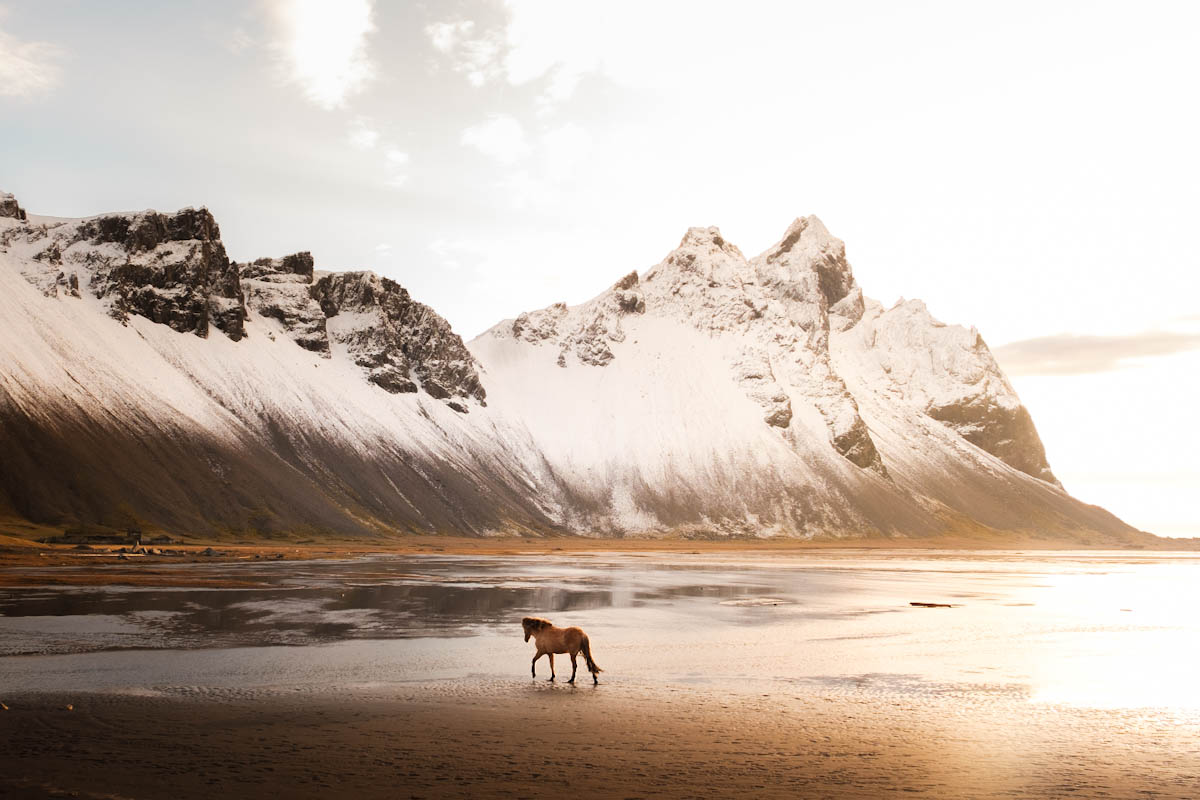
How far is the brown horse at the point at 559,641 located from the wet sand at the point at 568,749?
221cm

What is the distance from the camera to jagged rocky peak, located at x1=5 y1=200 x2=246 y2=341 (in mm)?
172875

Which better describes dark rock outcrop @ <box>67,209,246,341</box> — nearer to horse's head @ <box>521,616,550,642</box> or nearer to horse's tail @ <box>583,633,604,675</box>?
horse's head @ <box>521,616,550,642</box>

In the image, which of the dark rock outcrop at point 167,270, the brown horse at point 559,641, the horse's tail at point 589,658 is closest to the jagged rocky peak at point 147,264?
the dark rock outcrop at point 167,270

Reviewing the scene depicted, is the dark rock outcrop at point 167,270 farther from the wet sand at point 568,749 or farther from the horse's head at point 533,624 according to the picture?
the wet sand at point 568,749

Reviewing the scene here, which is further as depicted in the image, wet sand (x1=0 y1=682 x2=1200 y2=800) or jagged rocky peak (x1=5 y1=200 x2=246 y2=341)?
jagged rocky peak (x1=5 y1=200 x2=246 y2=341)

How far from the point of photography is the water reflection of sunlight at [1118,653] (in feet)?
75.9

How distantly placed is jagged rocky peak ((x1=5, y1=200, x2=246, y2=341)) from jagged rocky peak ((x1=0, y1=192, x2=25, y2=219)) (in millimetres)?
4117

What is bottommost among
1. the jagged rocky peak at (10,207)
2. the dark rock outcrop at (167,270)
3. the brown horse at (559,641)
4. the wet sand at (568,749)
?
the wet sand at (568,749)

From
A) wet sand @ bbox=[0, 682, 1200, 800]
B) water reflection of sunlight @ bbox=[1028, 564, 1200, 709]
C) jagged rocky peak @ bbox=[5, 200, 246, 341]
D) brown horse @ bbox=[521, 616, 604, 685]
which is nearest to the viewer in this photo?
wet sand @ bbox=[0, 682, 1200, 800]

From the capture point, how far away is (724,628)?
1463 inches

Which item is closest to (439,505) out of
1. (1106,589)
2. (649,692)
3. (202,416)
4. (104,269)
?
(202,416)

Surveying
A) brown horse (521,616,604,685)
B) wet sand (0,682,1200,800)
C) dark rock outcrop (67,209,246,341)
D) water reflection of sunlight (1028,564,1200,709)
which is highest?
dark rock outcrop (67,209,246,341)

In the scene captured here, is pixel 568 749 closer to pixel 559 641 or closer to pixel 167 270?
pixel 559 641

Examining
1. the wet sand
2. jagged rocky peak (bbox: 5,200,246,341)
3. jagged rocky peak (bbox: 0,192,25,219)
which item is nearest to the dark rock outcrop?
jagged rocky peak (bbox: 5,200,246,341)
